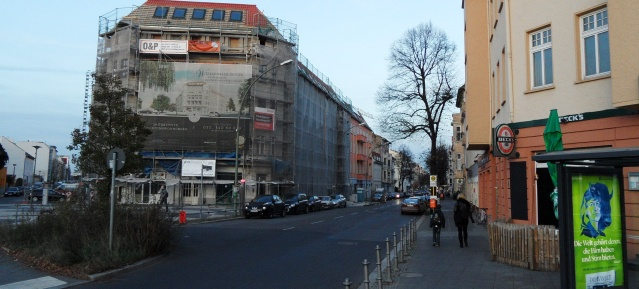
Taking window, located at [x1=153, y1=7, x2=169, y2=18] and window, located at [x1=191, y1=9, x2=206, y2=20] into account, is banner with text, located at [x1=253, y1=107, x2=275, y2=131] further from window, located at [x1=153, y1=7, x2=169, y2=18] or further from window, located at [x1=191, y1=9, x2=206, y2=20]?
window, located at [x1=153, y1=7, x2=169, y2=18]

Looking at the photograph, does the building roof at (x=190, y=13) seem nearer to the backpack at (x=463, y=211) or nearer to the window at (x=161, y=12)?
the window at (x=161, y=12)

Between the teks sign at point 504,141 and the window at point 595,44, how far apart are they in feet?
8.00

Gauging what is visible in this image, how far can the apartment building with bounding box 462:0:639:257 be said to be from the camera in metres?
10.5

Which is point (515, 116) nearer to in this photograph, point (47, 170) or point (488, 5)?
point (488, 5)

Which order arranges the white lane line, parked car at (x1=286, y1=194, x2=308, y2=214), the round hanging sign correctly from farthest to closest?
parked car at (x1=286, y1=194, x2=308, y2=214) < the round hanging sign < the white lane line

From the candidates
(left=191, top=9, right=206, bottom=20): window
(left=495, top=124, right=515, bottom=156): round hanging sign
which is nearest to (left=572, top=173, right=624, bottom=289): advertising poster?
(left=495, top=124, right=515, bottom=156): round hanging sign

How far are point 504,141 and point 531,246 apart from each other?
3.77 m

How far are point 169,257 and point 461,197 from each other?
346 inches

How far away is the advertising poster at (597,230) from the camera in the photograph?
5984mm

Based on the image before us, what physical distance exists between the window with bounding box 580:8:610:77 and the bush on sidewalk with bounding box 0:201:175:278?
36.2 ft

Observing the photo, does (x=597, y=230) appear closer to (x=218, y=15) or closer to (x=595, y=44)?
(x=595, y=44)

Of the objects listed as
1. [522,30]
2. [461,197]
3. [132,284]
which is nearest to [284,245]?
[461,197]

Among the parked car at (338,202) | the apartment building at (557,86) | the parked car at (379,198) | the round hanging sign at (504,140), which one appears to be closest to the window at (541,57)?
the apartment building at (557,86)

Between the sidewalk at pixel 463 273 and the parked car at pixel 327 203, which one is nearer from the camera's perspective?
the sidewalk at pixel 463 273
